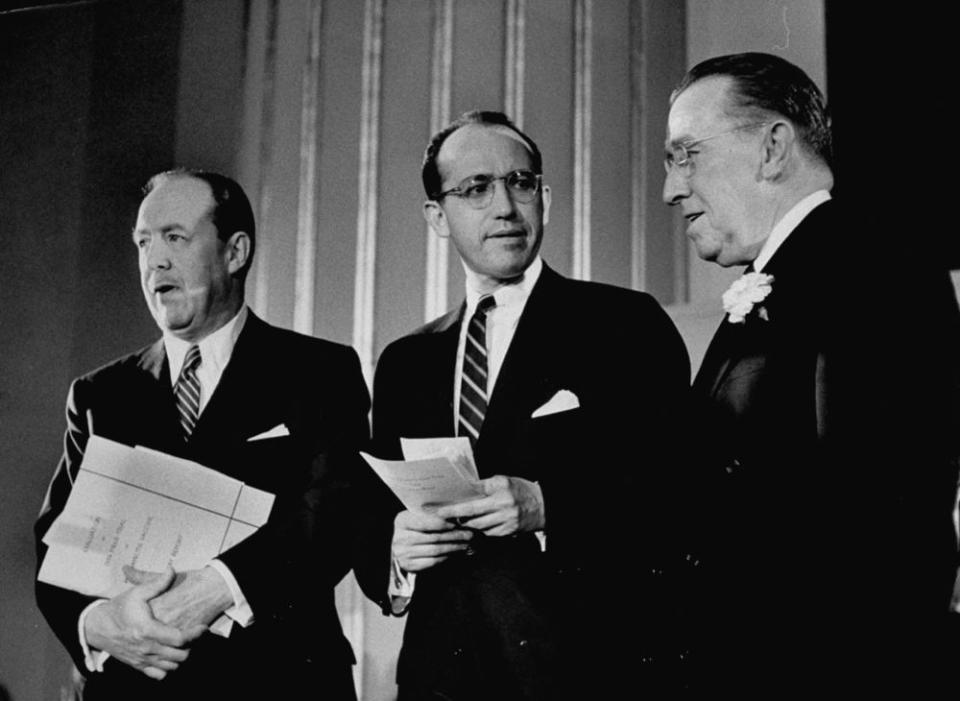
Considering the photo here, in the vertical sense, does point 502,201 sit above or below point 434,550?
above

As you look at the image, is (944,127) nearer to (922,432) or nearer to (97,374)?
(922,432)

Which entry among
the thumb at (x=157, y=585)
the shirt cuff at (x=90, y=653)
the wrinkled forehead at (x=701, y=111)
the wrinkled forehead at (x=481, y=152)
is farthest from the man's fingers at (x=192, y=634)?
the wrinkled forehead at (x=701, y=111)

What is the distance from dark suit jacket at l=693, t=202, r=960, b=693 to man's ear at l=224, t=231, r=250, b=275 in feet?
4.29

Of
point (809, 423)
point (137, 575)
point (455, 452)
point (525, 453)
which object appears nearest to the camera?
point (809, 423)

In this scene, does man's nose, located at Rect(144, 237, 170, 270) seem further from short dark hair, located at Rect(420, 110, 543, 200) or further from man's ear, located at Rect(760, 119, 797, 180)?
man's ear, located at Rect(760, 119, 797, 180)

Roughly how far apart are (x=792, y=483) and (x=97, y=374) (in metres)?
1.79

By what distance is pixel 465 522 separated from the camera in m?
1.96

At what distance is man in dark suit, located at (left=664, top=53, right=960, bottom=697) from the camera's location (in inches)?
62.0

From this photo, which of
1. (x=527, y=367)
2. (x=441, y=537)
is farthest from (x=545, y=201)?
(x=441, y=537)

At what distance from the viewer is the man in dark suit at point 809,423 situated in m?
1.58

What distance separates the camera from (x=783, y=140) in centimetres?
192

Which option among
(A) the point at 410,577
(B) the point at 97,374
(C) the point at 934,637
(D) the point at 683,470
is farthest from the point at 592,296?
(B) the point at 97,374

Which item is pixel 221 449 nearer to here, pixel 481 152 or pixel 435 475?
pixel 435 475

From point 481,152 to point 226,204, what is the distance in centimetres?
70
